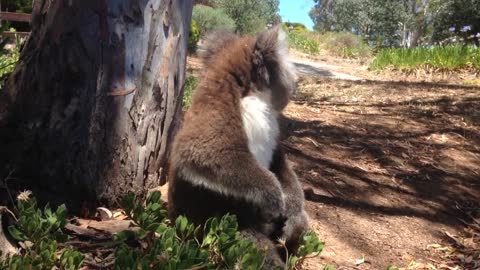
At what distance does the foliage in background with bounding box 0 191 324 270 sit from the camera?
2.22 metres

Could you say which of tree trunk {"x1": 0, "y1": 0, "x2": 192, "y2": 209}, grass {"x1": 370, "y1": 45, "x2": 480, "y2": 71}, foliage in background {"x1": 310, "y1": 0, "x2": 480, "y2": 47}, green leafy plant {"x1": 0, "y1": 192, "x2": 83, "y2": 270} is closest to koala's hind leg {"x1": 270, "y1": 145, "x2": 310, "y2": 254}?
tree trunk {"x1": 0, "y1": 0, "x2": 192, "y2": 209}

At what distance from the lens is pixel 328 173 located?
477cm

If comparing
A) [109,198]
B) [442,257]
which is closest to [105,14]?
[109,198]

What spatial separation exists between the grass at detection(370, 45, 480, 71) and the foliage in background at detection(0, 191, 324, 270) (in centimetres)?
1068

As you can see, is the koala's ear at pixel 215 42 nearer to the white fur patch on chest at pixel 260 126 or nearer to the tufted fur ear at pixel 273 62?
the tufted fur ear at pixel 273 62

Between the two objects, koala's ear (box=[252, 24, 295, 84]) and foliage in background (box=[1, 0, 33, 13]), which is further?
foliage in background (box=[1, 0, 33, 13])

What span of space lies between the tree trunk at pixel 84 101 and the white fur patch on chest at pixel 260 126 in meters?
0.67

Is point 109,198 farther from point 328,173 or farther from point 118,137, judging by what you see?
point 328,173

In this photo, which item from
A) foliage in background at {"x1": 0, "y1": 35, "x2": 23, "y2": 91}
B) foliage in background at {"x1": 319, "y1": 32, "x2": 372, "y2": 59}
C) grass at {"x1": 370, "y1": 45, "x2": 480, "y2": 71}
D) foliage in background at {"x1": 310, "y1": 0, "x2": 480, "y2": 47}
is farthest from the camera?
foliage in background at {"x1": 319, "y1": 32, "x2": 372, "y2": 59}

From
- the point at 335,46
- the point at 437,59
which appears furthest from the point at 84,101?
the point at 335,46

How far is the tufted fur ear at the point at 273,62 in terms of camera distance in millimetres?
3303

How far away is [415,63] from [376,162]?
865 centimetres

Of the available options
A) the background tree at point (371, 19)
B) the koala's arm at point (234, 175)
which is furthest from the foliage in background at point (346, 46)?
the koala's arm at point (234, 175)

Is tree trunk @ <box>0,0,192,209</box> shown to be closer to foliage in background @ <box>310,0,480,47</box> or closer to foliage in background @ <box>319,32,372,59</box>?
foliage in background @ <box>310,0,480,47</box>
